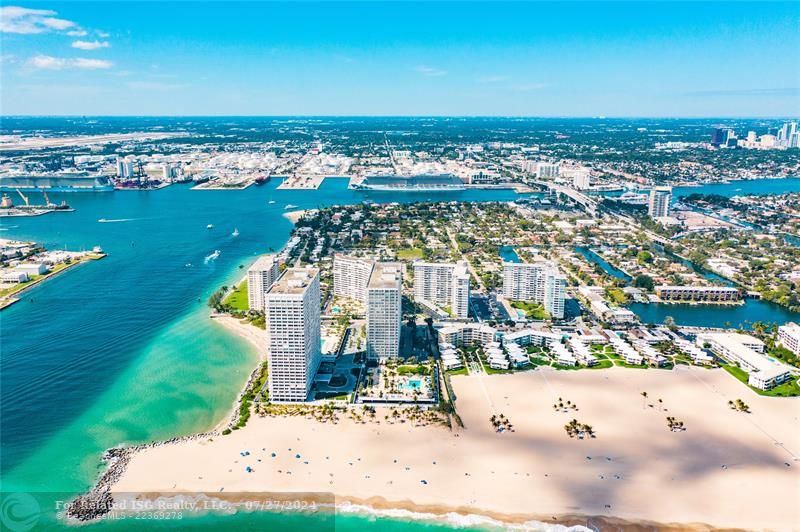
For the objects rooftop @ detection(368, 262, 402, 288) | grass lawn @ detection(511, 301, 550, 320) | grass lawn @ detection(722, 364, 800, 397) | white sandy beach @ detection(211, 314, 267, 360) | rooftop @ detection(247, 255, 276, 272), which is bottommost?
grass lawn @ detection(722, 364, 800, 397)

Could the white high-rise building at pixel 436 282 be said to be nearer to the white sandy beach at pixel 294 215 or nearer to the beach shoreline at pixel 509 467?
the beach shoreline at pixel 509 467

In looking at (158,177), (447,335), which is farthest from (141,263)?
(158,177)

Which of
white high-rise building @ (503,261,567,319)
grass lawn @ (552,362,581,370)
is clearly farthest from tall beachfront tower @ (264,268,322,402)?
white high-rise building @ (503,261,567,319)

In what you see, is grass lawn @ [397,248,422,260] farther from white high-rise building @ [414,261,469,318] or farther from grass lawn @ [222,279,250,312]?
grass lawn @ [222,279,250,312]

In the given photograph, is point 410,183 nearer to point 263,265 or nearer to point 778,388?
point 263,265

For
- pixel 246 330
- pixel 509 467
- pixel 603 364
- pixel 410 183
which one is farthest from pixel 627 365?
pixel 410 183
